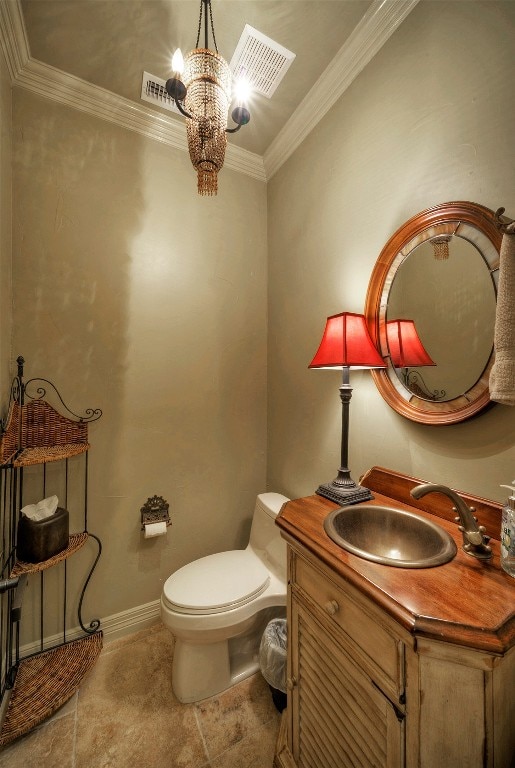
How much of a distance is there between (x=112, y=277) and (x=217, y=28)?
1211 mm

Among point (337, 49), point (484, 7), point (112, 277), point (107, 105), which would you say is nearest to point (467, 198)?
point (484, 7)

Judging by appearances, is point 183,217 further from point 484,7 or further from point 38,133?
point 484,7

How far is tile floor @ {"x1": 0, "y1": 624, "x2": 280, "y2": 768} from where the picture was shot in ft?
3.61

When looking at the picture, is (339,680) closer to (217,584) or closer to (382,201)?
(217,584)

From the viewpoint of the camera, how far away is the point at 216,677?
1337 millimetres

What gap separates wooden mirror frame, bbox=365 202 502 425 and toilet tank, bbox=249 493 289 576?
88cm

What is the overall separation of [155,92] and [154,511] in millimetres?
2323

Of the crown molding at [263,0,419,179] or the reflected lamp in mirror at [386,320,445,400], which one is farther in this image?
the crown molding at [263,0,419,179]

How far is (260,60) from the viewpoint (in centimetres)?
143

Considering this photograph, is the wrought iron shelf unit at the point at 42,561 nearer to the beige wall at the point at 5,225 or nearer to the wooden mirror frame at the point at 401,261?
the beige wall at the point at 5,225

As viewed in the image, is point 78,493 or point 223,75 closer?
point 223,75

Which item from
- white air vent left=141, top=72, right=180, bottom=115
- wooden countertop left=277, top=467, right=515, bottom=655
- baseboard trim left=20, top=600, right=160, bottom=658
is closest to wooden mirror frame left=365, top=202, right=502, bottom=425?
wooden countertop left=277, top=467, right=515, bottom=655

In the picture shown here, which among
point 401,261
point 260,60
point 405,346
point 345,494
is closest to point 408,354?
point 405,346

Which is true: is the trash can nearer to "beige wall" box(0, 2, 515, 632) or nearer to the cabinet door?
the cabinet door
